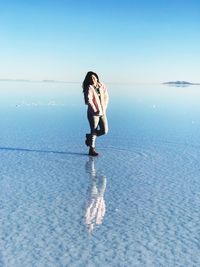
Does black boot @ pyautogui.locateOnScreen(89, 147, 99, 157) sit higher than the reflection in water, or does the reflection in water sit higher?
black boot @ pyautogui.locateOnScreen(89, 147, 99, 157)

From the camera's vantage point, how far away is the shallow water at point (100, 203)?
3.47 m

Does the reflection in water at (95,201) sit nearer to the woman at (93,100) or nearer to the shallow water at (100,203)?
the shallow water at (100,203)

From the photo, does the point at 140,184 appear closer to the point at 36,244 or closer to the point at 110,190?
the point at 110,190

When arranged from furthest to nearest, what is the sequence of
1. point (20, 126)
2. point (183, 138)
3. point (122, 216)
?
point (20, 126) → point (183, 138) → point (122, 216)

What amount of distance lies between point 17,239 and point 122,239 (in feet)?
2.77

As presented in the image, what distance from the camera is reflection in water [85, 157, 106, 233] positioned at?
416 cm

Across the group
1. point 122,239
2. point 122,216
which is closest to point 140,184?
point 122,216

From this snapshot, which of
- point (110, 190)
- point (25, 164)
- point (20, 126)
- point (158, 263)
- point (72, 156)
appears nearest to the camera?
point (158, 263)

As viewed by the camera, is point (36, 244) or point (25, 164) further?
point (25, 164)

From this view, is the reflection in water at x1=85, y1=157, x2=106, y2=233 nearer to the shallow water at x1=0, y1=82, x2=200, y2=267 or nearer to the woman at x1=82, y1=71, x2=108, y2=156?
the shallow water at x1=0, y1=82, x2=200, y2=267

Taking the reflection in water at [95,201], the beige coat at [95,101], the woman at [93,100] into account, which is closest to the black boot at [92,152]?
the woman at [93,100]

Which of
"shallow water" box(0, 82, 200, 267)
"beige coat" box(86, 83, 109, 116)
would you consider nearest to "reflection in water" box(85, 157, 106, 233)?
"shallow water" box(0, 82, 200, 267)

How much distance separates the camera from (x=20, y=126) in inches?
434

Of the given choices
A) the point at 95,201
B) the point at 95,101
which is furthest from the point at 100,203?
the point at 95,101
